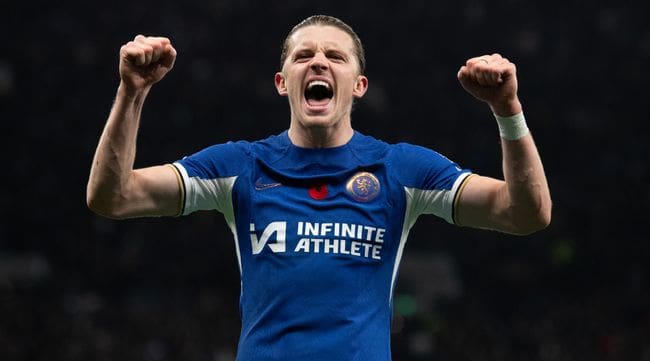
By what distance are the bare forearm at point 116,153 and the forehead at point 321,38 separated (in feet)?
2.25

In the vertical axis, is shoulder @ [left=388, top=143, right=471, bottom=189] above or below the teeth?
below

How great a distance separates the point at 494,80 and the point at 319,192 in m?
0.74

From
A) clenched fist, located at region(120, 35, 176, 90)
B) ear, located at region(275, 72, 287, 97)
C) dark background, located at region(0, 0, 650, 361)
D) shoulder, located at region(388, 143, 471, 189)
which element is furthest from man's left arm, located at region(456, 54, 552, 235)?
dark background, located at region(0, 0, 650, 361)

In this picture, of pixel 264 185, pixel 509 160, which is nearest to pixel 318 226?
pixel 264 185

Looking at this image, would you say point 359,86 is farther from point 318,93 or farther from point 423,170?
point 423,170

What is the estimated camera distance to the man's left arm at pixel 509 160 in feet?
10.1

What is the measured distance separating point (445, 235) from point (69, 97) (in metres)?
5.45

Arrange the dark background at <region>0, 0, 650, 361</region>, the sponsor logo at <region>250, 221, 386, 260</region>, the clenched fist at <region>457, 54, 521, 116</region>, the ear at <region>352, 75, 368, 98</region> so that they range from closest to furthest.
Answer: the clenched fist at <region>457, 54, 521, 116</region> < the sponsor logo at <region>250, 221, 386, 260</region> < the ear at <region>352, 75, 368, 98</region> < the dark background at <region>0, 0, 650, 361</region>

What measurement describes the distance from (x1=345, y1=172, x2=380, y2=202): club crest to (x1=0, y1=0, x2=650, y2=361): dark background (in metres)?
7.72

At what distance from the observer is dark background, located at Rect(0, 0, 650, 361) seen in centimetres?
1165

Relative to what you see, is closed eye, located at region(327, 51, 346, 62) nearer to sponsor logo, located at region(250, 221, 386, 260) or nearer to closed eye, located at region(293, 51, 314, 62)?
closed eye, located at region(293, 51, 314, 62)

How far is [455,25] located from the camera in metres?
14.7

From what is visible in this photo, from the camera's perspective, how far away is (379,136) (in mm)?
13633

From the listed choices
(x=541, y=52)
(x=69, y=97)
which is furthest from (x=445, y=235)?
(x=69, y=97)
